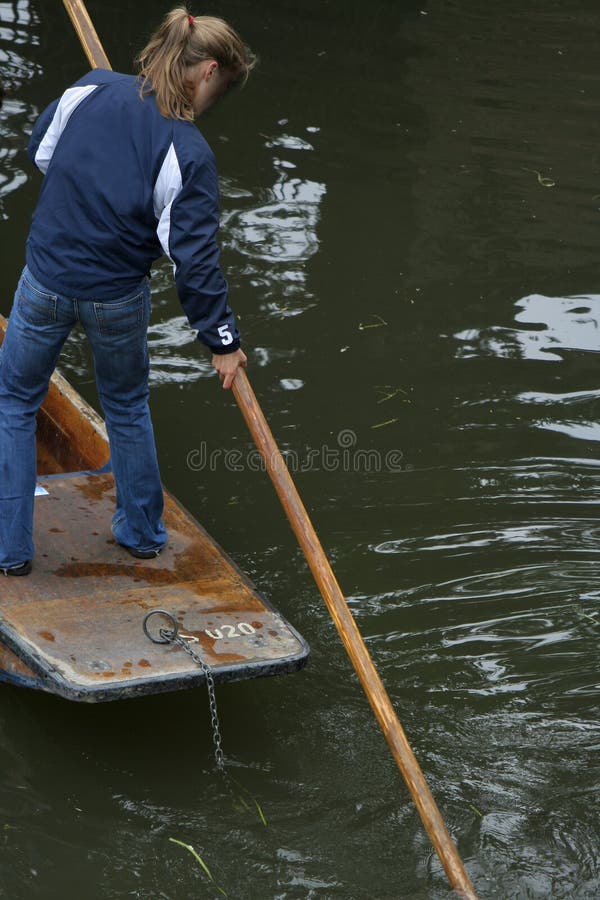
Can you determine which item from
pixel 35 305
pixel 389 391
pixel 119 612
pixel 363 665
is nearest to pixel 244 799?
pixel 363 665

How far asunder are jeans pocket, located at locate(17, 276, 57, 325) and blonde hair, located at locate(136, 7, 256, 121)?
0.69 meters

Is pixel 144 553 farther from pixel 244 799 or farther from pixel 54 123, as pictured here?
pixel 54 123

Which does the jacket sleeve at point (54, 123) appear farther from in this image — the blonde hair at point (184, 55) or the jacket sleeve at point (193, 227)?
the jacket sleeve at point (193, 227)

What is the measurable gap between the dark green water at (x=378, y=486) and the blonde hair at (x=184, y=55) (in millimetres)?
1972

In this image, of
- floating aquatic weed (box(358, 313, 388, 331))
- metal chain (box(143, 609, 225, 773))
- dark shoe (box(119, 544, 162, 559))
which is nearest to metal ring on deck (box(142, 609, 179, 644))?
metal chain (box(143, 609, 225, 773))

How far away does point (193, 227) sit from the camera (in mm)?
3734

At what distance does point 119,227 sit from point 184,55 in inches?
21.3

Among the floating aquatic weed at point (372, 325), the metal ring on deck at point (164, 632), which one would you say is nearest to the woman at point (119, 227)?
the metal ring on deck at point (164, 632)

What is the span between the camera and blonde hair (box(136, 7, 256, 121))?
3723mm

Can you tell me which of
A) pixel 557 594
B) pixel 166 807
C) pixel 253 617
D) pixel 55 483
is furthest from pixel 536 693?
pixel 55 483

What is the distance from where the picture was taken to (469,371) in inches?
261

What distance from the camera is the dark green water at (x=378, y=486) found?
3.73m

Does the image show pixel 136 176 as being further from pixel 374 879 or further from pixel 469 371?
pixel 469 371

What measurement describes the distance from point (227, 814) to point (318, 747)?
43 centimetres
